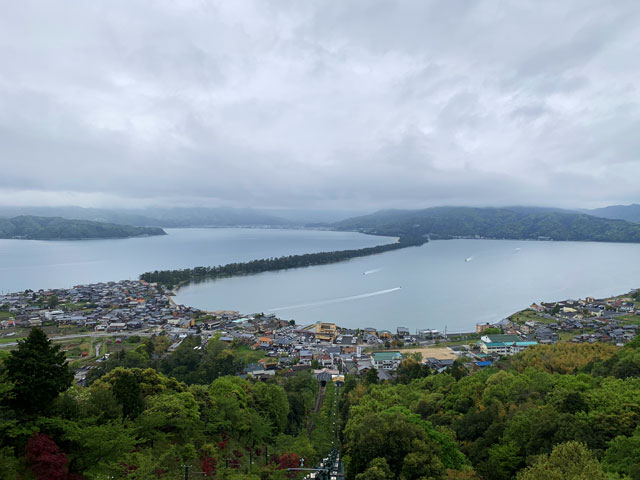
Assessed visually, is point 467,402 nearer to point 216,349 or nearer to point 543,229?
point 216,349

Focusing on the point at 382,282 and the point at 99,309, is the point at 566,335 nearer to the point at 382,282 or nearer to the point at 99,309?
the point at 382,282

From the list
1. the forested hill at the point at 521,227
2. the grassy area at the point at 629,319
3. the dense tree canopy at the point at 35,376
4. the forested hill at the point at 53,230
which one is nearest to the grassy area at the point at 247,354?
the dense tree canopy at the point at 35,376

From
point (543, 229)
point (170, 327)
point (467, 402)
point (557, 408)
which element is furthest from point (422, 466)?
point (543, 229)

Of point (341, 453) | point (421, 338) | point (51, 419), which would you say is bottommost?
point (421, 338)

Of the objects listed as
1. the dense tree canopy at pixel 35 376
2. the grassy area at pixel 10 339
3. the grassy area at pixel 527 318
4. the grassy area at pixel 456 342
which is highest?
the dense tree canopy at pixel 35 376

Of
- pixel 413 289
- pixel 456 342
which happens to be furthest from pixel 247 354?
pixel 413 289

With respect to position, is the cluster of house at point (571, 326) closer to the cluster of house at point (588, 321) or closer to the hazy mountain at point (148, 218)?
the cluster of house at point (588, 321)

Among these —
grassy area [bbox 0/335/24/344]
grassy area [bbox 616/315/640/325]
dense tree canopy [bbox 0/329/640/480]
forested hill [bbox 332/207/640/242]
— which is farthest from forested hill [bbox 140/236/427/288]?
forested hill [bbox 332/207/640/242]
